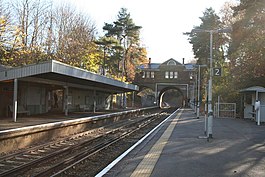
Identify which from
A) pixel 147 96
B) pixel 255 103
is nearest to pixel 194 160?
pixel 255 103

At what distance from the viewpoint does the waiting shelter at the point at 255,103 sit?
20.4 metres

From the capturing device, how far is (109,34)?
1982 inches

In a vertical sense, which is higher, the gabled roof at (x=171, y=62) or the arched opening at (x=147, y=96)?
the gabled roof at (x=171, y=62)

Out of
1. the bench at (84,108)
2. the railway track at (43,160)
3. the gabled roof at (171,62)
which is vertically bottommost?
the railway track at (43,160)

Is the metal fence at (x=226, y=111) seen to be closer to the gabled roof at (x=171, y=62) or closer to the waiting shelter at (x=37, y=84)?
the waiting shelter at (x=37, y=84)

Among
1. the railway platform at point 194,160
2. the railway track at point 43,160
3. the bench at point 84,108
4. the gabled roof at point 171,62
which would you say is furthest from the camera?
the gabled roof at point 171,62

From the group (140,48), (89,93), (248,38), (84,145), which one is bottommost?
(84,145)

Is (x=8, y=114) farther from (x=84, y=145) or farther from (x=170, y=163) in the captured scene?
(x=170, y=163)

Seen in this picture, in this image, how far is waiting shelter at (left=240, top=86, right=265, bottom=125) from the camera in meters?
20.4

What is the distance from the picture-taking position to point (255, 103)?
21.0 metres

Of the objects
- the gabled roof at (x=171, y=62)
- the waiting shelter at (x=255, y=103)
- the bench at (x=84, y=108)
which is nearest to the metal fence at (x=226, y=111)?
the waiting shelter at (x=255, y=103)

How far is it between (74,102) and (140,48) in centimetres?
2858

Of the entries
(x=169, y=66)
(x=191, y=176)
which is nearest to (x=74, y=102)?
(x=191, y=176)

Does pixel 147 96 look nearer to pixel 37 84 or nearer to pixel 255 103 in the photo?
pixel 37 84
